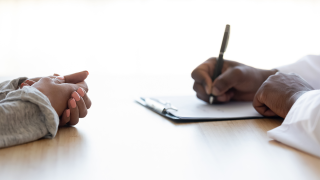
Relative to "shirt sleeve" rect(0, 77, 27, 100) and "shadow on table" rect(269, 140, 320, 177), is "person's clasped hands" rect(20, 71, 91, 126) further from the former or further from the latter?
"shadow on table" rect(269, 140, 320, 177)

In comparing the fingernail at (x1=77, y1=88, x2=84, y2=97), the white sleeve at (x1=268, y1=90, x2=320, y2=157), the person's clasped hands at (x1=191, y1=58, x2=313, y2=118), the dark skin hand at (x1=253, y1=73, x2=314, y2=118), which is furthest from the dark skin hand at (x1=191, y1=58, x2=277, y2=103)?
the fingernail at (x1=77, y1=88, x2=84, y2=97)

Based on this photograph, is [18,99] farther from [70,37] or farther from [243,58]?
[243,58]

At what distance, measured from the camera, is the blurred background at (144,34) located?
49.6 inches

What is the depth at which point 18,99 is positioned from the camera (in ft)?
1.74

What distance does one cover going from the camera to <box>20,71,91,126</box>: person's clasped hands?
57cm

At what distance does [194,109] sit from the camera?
771 millimetres

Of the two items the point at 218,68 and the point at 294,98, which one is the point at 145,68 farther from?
the point at 294,98

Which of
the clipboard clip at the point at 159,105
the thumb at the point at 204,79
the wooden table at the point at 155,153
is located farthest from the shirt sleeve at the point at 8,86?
the thumb at the point at 204,79

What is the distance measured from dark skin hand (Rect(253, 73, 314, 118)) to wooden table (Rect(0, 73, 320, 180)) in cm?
3

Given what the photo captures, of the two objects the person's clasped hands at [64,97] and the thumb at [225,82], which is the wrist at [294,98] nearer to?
the thumb at [225,82]

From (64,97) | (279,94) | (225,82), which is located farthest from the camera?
(225,82)

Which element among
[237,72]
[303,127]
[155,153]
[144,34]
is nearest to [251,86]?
[237,72]

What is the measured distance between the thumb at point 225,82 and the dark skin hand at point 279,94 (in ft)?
0.34

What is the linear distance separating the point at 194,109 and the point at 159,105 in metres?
0.08
